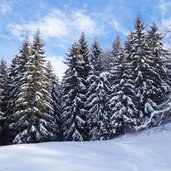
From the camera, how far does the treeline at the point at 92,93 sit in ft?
98.4

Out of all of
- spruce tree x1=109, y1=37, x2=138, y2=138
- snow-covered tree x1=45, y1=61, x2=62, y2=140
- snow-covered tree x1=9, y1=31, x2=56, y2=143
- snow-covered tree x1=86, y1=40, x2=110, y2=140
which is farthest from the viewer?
snow-covered tree x1=45, y1=61, x2=62, y2=140

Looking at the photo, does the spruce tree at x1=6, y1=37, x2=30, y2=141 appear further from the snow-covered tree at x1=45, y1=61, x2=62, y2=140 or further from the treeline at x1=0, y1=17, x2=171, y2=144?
the snow-covered tree at x1=45, y1=61, x2=62, y2=140

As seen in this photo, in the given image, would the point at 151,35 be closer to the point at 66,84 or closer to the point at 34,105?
the point at 66,84

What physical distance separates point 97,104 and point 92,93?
1.38 meters

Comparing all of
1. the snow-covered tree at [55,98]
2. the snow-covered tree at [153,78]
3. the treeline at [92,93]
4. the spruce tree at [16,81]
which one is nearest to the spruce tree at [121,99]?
the treeline at [92,93]

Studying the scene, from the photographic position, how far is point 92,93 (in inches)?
1275

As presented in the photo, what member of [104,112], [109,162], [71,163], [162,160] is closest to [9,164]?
[71,163]

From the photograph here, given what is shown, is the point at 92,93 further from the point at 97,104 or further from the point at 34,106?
the point at 34,106

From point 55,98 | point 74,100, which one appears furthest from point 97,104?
point 55,98

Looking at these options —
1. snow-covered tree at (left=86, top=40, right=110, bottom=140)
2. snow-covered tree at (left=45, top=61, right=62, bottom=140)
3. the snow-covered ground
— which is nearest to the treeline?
snow-covered tree at (left=86, top=40, right=110, bottom=140)

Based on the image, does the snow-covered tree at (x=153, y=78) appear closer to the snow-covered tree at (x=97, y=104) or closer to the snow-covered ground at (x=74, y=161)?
the snow-covered tree at (x=97, y=104)

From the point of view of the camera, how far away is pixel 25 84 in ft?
100

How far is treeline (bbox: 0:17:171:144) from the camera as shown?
30.0m

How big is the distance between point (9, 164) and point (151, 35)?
91.3 feet
